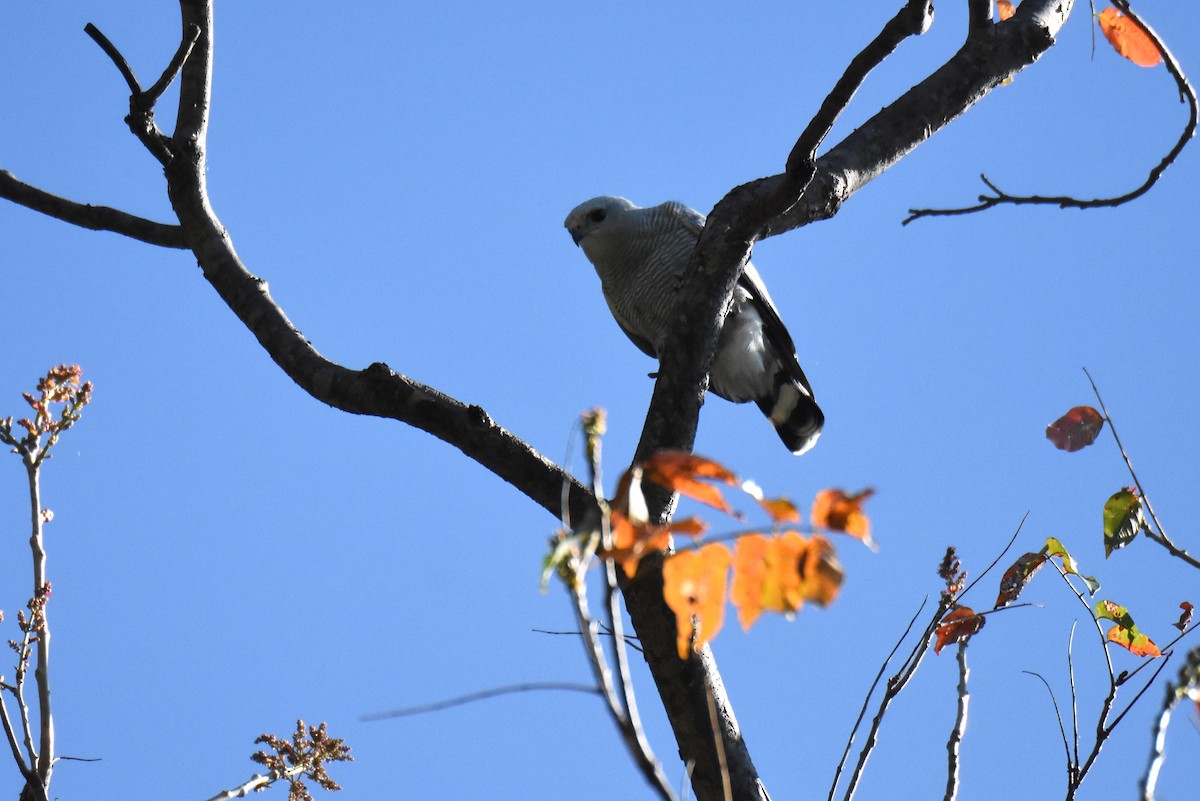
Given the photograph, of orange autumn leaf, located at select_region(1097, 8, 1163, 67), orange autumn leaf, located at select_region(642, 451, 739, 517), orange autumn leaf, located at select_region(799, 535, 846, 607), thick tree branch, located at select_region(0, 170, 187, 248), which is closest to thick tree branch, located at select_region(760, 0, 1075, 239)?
orange autumn leaf, located at select_region(1097, 8, 1163, 67)

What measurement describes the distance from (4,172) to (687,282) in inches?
78.7

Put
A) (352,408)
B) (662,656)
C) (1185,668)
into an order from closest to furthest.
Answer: (1185,668) → (662,656) → (352,408)

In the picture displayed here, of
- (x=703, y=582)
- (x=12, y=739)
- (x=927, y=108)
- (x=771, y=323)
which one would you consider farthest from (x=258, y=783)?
(x=771, y=323)

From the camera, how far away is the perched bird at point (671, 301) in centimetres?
519

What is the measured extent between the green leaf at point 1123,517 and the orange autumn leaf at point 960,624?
40 cm

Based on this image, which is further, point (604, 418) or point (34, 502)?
point (34, 502)

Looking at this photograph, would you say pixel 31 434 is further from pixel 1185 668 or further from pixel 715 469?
pixel 1185 668

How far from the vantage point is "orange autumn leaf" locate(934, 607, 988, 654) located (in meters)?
2.84

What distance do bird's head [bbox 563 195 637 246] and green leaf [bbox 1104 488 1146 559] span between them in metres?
3.47

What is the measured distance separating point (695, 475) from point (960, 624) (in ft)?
5.34

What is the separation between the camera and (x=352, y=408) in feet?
8.75

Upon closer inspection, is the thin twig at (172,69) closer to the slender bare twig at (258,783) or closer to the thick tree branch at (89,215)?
the thick tree branch at (89,215)

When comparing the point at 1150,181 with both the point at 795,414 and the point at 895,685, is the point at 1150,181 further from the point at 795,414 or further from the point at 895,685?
the point at 795,414

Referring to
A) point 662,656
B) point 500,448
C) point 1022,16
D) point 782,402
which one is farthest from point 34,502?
point 782,402
